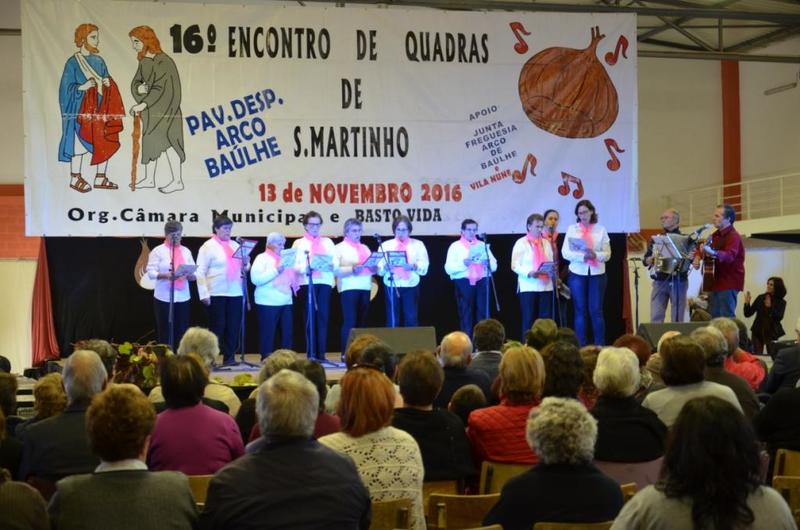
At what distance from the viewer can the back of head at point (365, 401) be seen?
10.6 ft

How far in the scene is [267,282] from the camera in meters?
9.69

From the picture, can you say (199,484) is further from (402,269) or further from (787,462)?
(402,269)

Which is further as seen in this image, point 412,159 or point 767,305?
point 767,305

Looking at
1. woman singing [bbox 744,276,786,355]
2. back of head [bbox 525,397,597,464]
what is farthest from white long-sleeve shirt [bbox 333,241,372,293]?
back of head [bbox 525,397,597,464]

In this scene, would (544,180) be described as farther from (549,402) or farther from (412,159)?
(549,402)

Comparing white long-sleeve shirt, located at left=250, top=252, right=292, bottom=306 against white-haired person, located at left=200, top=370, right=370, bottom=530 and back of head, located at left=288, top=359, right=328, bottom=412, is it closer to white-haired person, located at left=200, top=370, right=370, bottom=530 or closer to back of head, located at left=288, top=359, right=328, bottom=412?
back of head, located at left=288, top=359, right=328, bottom=412

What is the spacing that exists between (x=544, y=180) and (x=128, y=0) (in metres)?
5.06

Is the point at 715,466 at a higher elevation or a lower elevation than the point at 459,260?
lower

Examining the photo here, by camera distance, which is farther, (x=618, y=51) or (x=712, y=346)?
(x=618, y=51)

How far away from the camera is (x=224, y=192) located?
34.1 feet

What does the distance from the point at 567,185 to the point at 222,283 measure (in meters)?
4.19

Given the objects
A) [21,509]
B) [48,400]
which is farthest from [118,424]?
[48,400]

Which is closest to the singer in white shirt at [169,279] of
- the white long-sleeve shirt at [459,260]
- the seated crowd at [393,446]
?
the white long-sleeve shirt at [459,260]

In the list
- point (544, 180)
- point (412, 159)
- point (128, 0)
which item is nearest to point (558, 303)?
point (544, 180)
